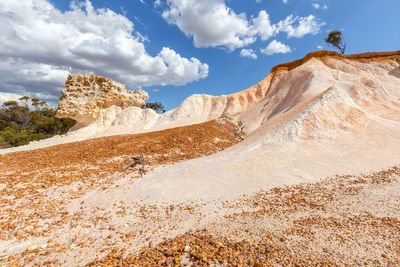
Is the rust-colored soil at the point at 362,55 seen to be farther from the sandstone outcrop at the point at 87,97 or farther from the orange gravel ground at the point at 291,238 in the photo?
the sandstone outcrop at the point at 87,97

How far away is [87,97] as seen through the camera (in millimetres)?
23734

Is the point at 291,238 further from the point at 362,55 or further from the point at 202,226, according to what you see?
the point at 362,55

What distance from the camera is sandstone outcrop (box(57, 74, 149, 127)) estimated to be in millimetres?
A: 22358

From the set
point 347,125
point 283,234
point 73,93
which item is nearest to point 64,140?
point 73,93

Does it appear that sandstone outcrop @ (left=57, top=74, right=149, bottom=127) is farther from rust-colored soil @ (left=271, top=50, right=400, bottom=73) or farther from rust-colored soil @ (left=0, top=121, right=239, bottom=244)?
rust-colored soil @ (left=271, top=50, right=400, bottom=73)

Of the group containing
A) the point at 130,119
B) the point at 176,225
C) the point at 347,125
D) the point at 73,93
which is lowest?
the point at 176,225

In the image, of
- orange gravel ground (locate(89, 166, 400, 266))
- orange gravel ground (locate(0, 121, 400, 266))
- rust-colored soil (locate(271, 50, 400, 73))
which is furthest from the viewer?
rust-colored soil (locate(271, 50, 400, 73))

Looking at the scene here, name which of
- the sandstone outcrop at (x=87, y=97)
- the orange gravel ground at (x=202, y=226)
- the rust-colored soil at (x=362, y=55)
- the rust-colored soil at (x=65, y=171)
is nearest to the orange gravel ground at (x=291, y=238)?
the orange gravel ground at (x=202, y=226)

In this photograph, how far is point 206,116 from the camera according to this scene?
28.7 meters

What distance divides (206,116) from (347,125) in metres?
20.3

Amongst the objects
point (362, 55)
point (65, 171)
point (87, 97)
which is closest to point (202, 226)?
point (65, 171)

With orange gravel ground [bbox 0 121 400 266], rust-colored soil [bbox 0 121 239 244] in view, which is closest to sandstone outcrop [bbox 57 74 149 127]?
rust-colored soil [bbox 0 121 239 244]

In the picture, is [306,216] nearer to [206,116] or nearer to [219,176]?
[219,176]

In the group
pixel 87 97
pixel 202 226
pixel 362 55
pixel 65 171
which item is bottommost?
pixel 202 226
